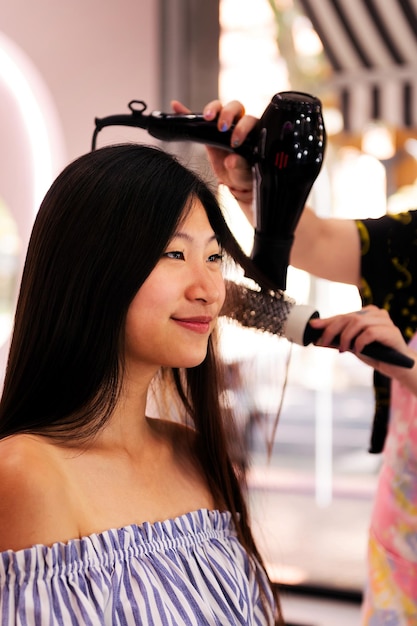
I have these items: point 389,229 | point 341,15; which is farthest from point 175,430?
point 341,15

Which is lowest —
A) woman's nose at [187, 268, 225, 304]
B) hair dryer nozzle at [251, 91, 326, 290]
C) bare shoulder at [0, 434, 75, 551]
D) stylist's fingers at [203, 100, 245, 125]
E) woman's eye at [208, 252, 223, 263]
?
bare shoulder at [0, 434, 75, 551]

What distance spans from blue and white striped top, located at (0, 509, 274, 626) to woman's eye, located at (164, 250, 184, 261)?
33cm

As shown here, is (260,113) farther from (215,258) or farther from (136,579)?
(136,579)

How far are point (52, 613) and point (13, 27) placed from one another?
5.66ft

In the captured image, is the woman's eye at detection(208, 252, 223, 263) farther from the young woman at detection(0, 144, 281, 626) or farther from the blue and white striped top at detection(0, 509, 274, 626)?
the blue and white striped top at detection(0, 509, 274, 626)

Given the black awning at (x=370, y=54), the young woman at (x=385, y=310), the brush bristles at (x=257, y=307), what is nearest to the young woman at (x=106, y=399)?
the brush bristles at (x=257, y=307)

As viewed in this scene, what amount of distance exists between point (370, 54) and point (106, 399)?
438cm

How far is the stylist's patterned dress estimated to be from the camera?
142 cm

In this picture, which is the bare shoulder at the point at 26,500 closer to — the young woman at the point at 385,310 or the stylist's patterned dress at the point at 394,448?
the young woman at the point at 385,310

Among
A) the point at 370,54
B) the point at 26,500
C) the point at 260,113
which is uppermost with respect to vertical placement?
the point at 370,54

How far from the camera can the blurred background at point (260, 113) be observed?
2.06 m

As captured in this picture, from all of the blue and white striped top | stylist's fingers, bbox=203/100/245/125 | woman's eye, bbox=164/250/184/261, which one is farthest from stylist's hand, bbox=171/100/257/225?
the blue and white striped top

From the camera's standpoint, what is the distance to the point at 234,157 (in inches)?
52.4

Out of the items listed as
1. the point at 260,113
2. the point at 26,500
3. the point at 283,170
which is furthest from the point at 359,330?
the point at 260,113
